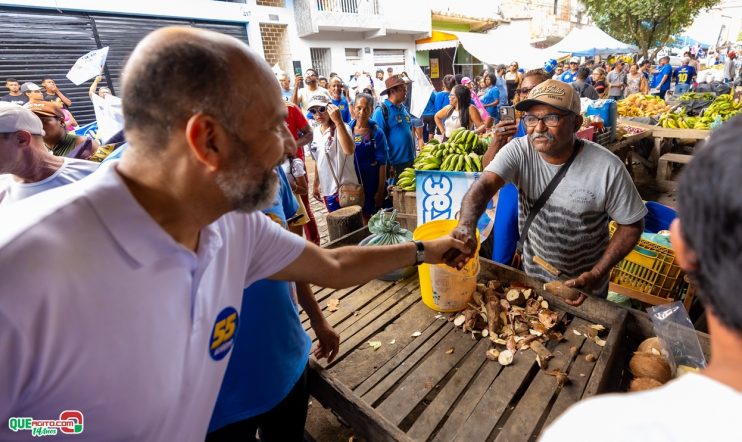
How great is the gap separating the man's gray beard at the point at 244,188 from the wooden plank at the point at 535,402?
4.21 feet

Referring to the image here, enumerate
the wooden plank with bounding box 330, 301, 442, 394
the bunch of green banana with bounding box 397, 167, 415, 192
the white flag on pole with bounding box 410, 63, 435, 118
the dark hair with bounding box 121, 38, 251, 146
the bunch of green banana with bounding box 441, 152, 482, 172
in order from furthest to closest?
the white flag on pole with bounding box 410, 63, 435, 118 < the bunch of green banana with bounding box 397, 167, 415, 192 < the bunch of green banana with bounding box 441, 152, 482, 172 < the wooden plank with bounding box 330, 301, 442, 394 < the dark hair with bounding box 121, 38, 251, 146

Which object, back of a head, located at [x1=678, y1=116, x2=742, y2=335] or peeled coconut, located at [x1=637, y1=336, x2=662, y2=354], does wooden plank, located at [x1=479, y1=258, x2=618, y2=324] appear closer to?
peeled coconut, located at [x1=637, y1=336, x2=662, y2=354]

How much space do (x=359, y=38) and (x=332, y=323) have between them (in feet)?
56.1

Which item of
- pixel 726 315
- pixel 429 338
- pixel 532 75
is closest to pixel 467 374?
pixel 429 338

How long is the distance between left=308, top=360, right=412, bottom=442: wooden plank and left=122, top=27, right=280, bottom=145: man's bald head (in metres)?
1.22

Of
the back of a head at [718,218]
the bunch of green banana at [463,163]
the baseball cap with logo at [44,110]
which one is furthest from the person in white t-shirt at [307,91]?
the back of a head at [718,218]

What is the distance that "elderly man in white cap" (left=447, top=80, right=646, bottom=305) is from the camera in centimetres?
230

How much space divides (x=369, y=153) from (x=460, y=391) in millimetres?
3642

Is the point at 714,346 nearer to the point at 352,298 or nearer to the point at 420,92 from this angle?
the point at 352,298

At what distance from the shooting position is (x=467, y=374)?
1.78 meters

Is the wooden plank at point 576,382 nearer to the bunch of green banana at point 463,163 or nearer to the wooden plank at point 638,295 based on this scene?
the wooden plank at point 638,295

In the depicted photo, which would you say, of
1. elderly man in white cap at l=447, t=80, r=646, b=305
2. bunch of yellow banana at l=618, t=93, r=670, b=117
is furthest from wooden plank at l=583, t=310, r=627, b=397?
bunch of yellow banana at l=618, t=93, r=670, b=117

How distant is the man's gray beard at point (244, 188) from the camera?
1.06 metres

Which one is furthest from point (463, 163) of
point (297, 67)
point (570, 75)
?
point (297, 67)
